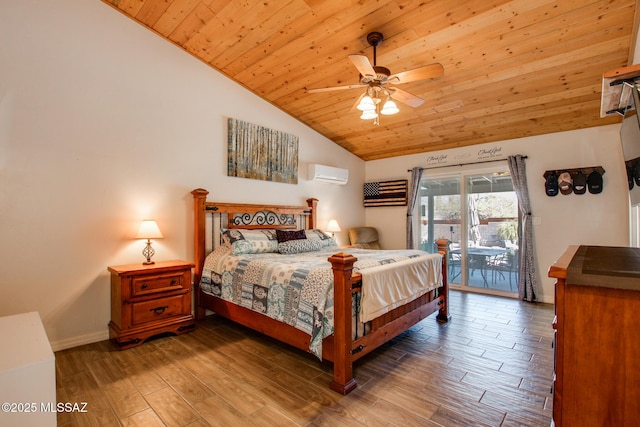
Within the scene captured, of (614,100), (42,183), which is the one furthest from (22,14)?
(614,100)

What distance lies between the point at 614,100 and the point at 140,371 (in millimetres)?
3792

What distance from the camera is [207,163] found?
4.01 m

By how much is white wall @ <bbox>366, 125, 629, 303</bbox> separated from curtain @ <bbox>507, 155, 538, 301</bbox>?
104 millimetres

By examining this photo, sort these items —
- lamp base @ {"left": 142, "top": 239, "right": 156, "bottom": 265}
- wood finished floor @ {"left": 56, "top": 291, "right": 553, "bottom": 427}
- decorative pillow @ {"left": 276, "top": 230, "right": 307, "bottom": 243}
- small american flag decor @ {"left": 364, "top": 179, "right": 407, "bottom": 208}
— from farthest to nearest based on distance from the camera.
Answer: small american flag decor @ {"left": 364, "top": 179, "right": 407, "bottom": 208}, decorative pillow @ {"left": 276, "top": 230, "right": 307, "bottom": 243}, lamp base @ {"left": 142, "top": 239, "right": 156, "bottom": 265}, wood finished floor @ {"left": 56, "top": 291, "right": 553, "bottom": 427}

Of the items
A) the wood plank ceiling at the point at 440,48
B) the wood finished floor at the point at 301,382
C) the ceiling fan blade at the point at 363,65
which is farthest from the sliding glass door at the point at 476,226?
the ceiling fan blade at the point at 363,65

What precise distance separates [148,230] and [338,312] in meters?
2.25

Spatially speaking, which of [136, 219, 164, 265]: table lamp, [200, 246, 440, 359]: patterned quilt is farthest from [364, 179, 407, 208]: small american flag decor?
[136, 219, 164, 265]: table lamp

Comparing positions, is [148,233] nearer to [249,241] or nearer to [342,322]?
[249,241]

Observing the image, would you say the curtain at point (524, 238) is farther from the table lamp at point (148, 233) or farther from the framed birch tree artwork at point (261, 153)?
the table lamp at point (148, 233)

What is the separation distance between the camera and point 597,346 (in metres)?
1.05

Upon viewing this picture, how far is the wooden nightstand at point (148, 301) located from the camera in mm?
2957

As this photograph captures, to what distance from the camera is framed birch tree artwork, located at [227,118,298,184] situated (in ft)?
13.9

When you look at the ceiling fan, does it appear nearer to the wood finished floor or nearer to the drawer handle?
the wood finished floor

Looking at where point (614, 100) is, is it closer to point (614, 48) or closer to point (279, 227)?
point (614, 48)
